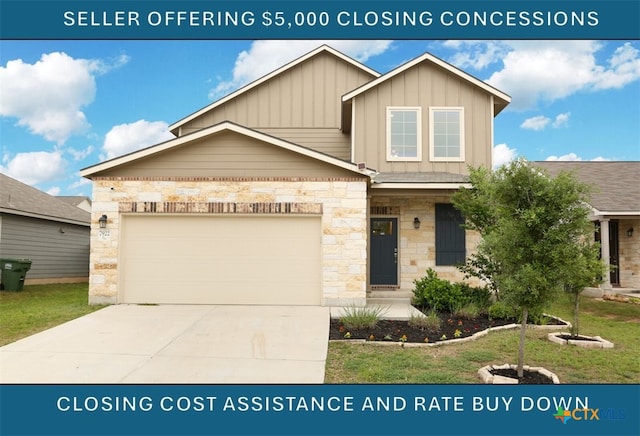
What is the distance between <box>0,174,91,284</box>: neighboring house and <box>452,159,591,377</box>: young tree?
14.8 meters

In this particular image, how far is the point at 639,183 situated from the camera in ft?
50.1

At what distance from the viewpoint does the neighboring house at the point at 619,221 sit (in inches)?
518

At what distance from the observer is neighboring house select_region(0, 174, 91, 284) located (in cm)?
1466

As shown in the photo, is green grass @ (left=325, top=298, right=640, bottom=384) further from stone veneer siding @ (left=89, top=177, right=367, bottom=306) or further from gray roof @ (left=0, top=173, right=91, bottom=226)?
gray roof @ (left=0, top=173, right=91, bottom=226)

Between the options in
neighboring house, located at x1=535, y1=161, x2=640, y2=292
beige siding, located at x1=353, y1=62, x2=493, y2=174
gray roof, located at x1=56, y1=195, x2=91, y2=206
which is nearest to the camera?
beige siding, located at x1=353, y1=62, x2=493, y2=174

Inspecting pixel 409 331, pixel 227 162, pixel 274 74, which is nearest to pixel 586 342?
pixel 409 331

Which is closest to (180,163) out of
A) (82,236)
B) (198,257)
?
(198,257)

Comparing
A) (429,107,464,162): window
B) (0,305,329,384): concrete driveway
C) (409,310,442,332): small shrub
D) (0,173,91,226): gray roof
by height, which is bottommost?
(0,305,329,384): concrete driveway

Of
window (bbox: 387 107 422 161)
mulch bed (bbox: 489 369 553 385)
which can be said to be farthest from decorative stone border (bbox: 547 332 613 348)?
window (bbox: 387 107 422 161)

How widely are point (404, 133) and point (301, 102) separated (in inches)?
161

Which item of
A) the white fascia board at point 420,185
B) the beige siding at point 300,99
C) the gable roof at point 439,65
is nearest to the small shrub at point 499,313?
the white fascia board at point 420,185

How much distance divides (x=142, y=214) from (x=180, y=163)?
1477mm

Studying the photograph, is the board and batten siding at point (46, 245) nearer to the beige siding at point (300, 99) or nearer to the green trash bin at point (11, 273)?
the green trash bin at point (11, 273)

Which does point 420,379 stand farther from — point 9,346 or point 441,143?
point 441,143
